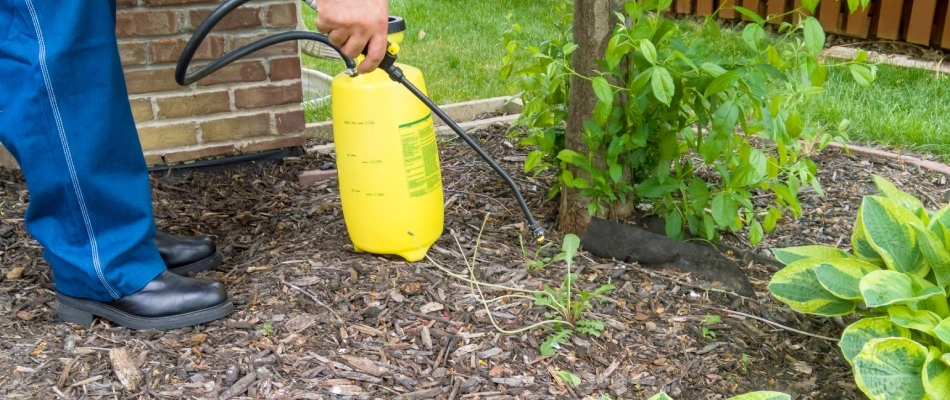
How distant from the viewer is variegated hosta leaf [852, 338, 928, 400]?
1429 millimetres

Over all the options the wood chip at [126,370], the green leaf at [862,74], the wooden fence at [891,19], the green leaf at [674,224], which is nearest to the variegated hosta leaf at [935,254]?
the green leaf at [862,74]

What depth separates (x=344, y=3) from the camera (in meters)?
1.43

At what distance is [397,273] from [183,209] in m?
0.88

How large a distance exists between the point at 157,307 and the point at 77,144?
1.36 ft

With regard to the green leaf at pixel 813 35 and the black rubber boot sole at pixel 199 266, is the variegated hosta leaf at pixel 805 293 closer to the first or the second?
the green leaf at pixel 813 35

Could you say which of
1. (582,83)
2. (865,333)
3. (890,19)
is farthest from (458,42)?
(865,333)

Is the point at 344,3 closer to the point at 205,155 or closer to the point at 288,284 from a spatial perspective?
the point at 288,284

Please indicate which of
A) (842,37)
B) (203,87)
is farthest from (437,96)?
(842,37)

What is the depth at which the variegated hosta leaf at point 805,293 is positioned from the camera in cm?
167

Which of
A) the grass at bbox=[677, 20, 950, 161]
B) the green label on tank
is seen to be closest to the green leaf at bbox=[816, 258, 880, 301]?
the green label on tank

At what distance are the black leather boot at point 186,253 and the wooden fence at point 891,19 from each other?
306 cm

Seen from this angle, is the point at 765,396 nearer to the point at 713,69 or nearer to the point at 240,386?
the point at 713,69

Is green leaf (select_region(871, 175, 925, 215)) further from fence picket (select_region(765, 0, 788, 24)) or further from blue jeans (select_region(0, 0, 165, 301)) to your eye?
fence picket (select_region(765, 0, 788, 24))

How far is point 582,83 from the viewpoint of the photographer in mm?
2074
